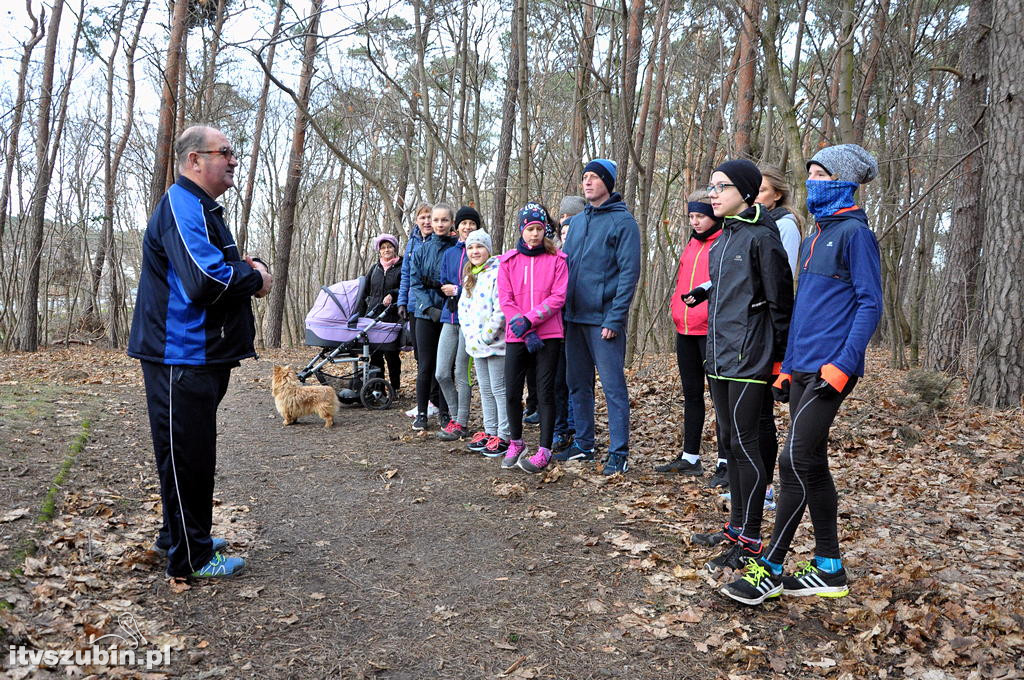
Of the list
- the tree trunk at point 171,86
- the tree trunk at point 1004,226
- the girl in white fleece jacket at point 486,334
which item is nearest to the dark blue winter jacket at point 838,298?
the girl in white fleece jacket at point 486,334

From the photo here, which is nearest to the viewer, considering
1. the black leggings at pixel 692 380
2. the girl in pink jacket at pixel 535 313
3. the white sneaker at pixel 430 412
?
the black leggings at pixel 692 380

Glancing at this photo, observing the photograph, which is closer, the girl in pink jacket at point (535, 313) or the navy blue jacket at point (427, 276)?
the girl in pink jacket at point (535, 313)

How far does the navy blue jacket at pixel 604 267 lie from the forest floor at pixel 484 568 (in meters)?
1.28

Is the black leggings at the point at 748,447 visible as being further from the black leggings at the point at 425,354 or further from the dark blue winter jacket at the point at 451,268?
the black leggings at the point at 425,354

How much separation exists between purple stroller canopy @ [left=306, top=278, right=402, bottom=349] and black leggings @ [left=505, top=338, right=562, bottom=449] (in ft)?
9.65

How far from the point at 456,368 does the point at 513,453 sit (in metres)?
1.27

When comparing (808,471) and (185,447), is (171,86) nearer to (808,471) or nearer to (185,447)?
(185,447)

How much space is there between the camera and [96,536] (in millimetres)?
3963

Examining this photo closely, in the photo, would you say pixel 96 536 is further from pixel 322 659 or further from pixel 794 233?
pixel 794 233

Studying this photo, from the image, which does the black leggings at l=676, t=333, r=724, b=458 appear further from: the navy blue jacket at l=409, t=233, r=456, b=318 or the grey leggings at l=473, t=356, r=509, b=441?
the navy blue jacket at l=409, t=233, r=456, b=318

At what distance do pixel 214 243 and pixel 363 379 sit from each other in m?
5.19

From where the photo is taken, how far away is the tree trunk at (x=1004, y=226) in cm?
689

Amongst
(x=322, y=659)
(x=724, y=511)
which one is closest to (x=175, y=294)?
(x=322, y=659)

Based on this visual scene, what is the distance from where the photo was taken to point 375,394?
8422 mm
